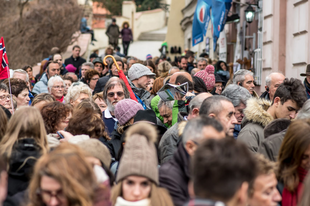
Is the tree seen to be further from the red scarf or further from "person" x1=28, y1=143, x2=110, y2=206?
"person" x1=28, y1=143, x2=110, y2=206

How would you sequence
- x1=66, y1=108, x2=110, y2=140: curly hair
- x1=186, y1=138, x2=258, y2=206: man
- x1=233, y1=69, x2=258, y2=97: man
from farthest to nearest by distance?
x1=233, y1=69, x2=258, y2=97: man
x1=66, y1=108, x2=110, y2=140: curly hair
x1=186, y1=138, x2=258, y2=206: man

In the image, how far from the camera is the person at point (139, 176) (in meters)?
3.53

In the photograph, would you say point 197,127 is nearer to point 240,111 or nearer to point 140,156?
point 140,156

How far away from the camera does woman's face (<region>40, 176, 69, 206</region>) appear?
3.08 m

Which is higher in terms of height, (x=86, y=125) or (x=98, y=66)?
(x=98, y=66)

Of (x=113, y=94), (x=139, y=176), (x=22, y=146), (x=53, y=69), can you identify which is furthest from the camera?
(x=53, y=69)

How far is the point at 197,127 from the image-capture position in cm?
382

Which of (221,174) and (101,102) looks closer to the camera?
(221,174)

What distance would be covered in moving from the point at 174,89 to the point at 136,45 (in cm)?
3367

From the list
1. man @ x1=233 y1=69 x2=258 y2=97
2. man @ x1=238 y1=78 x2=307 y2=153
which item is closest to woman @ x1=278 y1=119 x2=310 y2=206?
man @ x1=238 y1=78 x2=307 y2=153

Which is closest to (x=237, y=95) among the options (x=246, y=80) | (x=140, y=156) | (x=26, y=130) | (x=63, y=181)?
(x=246, y=80)

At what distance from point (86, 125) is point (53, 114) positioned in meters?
0.72

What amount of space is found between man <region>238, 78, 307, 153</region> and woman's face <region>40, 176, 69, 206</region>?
9.29 ft

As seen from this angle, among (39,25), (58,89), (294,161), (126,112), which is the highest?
(39,25)
